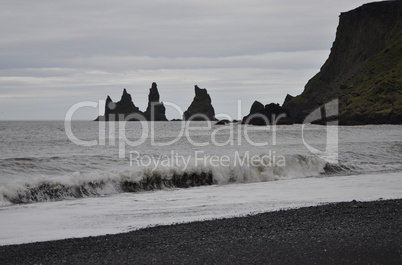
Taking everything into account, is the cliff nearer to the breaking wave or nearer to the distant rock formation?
the distant rock formation

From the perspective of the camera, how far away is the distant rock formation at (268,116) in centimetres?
10487

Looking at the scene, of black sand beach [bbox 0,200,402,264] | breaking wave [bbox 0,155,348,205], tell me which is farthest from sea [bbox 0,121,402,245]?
black sand beach [bbox 0,200,402,264]

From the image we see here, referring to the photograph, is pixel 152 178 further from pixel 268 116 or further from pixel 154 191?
pixel 268 116

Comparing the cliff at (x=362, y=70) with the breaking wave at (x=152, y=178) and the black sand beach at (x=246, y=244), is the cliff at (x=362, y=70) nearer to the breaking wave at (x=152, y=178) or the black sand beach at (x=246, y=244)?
the breaking wave at (x=152, y=178)

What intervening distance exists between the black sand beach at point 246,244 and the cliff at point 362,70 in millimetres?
100515

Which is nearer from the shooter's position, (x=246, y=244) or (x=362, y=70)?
(x=246, y=244)

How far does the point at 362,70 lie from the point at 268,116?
4312cm

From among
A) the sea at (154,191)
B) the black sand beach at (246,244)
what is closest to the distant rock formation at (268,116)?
the sea at (154,191)

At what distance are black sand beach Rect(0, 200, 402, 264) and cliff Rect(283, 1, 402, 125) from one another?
10051 cm

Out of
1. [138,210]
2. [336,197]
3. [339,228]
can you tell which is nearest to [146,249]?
[339,228]

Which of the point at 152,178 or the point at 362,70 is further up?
the point at 362,70

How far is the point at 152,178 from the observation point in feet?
58.7

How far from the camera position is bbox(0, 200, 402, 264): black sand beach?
6.51 m

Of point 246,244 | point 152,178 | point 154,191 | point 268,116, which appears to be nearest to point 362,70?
point 268,116
